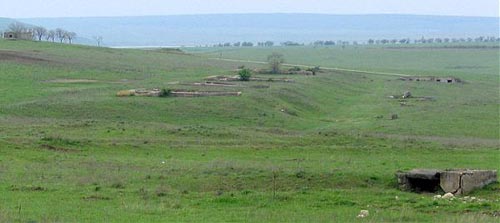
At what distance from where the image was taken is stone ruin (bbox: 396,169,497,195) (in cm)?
2200

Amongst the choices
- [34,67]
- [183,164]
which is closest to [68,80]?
[34,67]

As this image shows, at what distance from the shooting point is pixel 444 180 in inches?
874

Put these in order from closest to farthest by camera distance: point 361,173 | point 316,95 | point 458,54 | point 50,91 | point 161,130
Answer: point 361,173 < point 161,130 < point 50,91 < point 316,95 < point 458,54

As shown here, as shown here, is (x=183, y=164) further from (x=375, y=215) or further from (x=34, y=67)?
(x=34, y=67)

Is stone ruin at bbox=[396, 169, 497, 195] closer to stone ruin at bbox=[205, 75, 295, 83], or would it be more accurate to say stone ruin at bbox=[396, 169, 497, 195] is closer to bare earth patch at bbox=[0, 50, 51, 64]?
stone ruin at bbox=[205, 75, 295, 83]

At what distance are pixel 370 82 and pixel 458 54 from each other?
85614 millimetres

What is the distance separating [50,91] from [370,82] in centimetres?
3853

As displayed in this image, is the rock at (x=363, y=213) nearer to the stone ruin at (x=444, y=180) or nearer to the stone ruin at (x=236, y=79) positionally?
the stone ruin at (x=444, y=180)

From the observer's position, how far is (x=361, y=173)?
77.8ft

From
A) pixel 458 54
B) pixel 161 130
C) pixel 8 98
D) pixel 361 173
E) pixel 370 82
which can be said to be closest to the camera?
pixel 361 173

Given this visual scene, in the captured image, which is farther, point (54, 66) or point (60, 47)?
point (60, 47)

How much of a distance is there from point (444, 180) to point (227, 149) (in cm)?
1168

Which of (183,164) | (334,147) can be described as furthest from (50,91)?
(183,164)

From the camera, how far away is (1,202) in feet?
62.7
